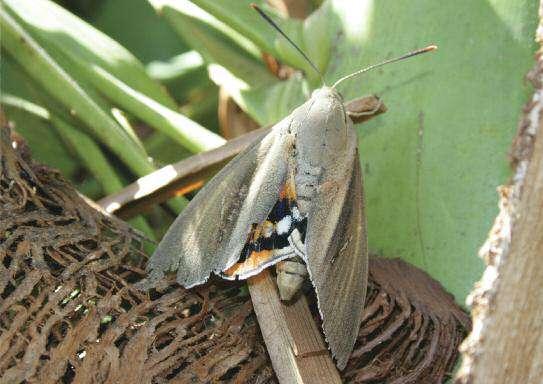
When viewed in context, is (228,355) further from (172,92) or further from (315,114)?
(172,92)

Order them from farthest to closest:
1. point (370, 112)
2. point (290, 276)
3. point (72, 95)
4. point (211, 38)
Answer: point (211, 38) < point (72, 95) < point (370, 112) < point (290, 276)

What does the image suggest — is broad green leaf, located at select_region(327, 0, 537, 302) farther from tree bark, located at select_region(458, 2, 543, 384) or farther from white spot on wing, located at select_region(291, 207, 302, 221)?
tree bark, located at select_region(458, 2, 543, 384)

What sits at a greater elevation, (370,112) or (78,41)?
(78,41)

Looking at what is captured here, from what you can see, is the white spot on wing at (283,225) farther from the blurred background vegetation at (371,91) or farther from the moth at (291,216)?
the blurred background vegetation at (371,91)

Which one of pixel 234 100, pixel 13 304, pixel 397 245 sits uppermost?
pixel 13 304

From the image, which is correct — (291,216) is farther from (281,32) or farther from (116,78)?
(116,78)

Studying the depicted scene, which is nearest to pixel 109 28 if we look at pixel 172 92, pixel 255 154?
pixel 172 92

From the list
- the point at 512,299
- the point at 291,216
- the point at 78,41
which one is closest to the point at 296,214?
the point at 291,216
